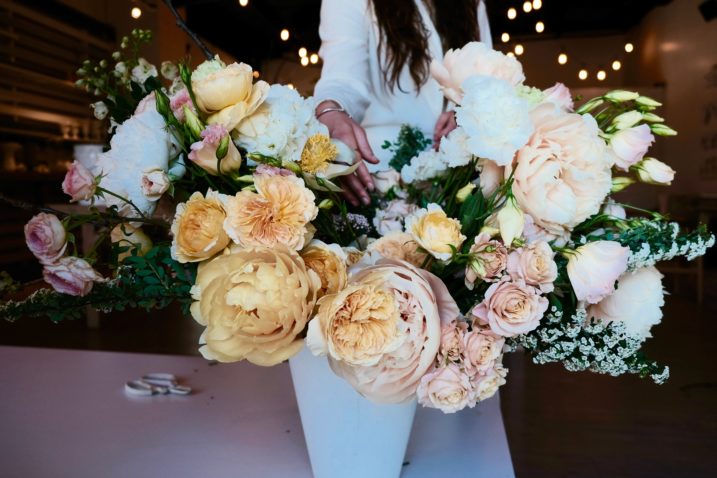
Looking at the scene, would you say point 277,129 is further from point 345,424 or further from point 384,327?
point 345,424

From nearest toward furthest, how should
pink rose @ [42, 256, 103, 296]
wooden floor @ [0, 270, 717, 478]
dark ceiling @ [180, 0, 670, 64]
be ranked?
1. pink rose @ [42, 256, 103, 296]
2. wooden floor @ [0, 270, 717, 478]
3. dark ceiling @ [180, 0, 670, 64]

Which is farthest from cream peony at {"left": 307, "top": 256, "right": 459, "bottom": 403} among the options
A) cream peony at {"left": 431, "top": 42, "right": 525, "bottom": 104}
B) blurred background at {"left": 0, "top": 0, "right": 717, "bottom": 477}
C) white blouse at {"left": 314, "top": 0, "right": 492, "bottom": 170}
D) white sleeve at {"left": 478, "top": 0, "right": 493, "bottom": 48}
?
white sleeve at {"left": 478, "top": 0, "right": 493, "bottom": 48}

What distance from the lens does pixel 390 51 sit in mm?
1358

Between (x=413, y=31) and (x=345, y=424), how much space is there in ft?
3.30

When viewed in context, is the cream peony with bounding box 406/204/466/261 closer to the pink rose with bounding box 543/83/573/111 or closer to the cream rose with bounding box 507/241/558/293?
the cream rose with bounding box 507/241/558/293

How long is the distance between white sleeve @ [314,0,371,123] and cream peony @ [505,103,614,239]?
0.69 m

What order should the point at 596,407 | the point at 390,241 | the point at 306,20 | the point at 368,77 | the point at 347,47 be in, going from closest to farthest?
the point at 390,241, the point at 347,47, the point at 368,77, the point at 596,407, the point at 306,20

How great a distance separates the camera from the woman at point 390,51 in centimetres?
126

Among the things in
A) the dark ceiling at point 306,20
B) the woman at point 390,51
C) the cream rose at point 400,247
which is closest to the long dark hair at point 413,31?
the woman at point 390,51

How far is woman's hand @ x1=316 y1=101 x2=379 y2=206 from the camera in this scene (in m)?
0.67

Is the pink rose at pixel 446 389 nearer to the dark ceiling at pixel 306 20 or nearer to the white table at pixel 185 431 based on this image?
the white table at pixel 185 431

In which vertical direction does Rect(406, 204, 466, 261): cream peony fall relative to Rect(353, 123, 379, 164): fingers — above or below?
below

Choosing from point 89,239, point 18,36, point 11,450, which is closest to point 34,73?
point 18,36

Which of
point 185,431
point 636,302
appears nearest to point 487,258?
point 636,302
